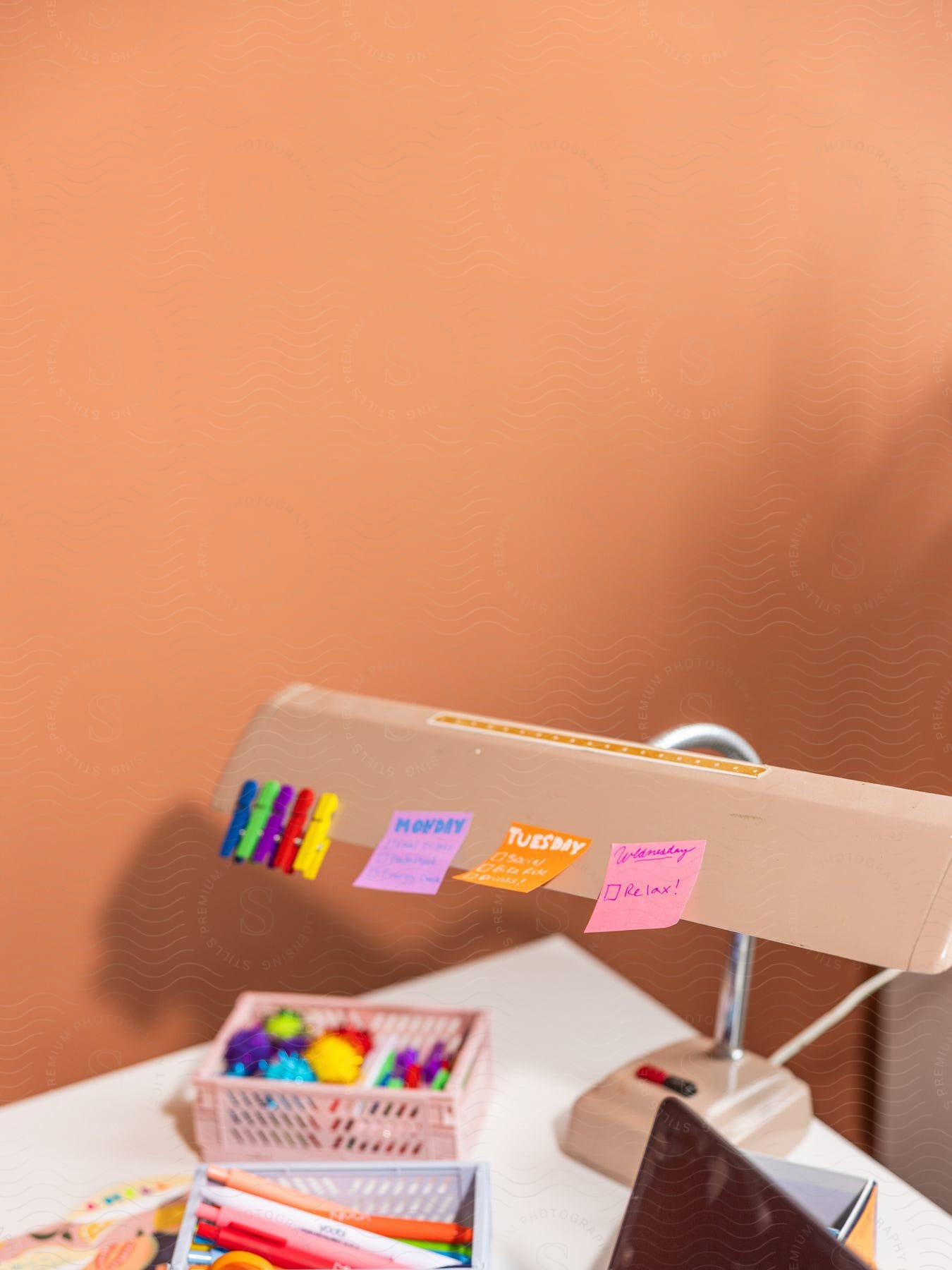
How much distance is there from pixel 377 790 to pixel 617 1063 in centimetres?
34

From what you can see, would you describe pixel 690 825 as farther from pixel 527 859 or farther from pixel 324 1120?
pixel 324 1120

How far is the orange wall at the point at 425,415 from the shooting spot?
908 mm

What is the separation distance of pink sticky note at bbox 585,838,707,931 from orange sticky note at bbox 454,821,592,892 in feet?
0.10

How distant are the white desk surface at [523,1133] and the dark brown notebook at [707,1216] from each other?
0.31ft

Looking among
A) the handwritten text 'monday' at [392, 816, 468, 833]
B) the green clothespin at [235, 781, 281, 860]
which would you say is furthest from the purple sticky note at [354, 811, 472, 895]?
the green clothespin at [235, 781, 281, 860]

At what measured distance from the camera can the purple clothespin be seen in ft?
2.82

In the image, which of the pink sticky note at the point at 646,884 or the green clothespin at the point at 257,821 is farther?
the green clothespin at the point at 257,821

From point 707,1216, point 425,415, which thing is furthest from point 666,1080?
point 425,415

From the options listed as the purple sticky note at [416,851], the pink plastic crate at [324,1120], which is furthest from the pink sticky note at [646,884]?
the pink plastic crate at [324,1120]

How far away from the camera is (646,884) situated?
68 cm

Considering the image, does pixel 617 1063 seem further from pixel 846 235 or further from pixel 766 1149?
pixel 846 235

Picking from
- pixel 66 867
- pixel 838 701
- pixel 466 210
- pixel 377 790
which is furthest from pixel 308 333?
pixel 838 701

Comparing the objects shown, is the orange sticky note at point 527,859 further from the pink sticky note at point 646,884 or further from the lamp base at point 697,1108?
the lamp base at point 697,1108

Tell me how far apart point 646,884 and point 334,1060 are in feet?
1.05
